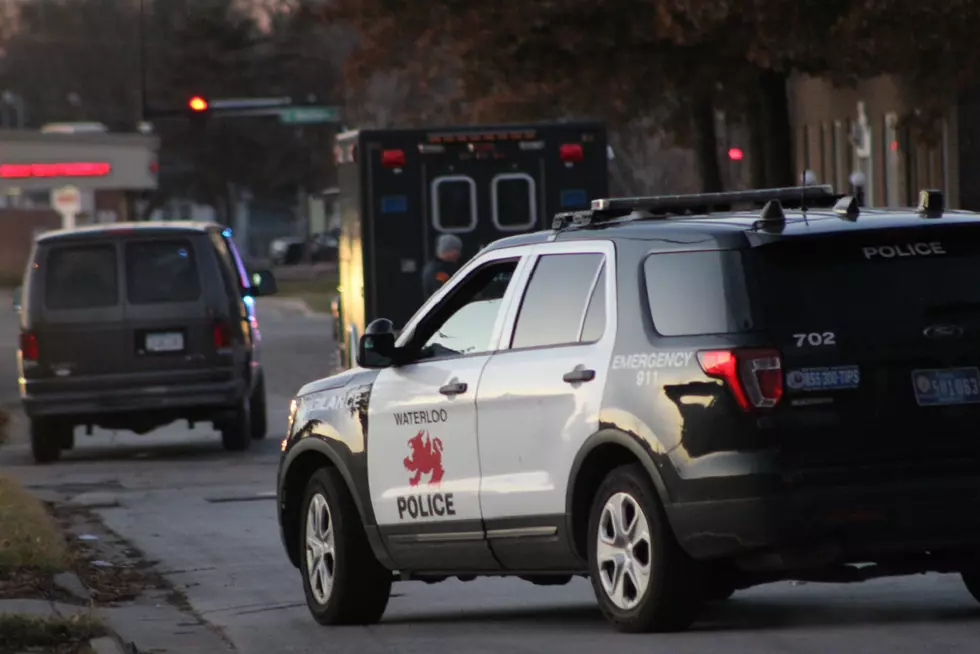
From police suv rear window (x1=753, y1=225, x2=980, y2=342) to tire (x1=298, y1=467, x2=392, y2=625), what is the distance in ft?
Result: 8.66

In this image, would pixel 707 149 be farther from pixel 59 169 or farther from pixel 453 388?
pixel 59 169

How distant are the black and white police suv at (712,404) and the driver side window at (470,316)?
26 mm

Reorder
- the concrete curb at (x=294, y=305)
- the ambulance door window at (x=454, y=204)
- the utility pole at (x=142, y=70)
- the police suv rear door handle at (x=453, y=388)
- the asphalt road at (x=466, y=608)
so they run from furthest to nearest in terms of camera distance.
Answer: the concrete curb at (x=294, y=305), the utility pole at (x=142, y=70), the ambulance door window at (x=454, y=204), the police suv rear door handle at (x=453, y=388), the asphalt road at (x=466, y=608)

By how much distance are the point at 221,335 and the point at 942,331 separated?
13.3 m

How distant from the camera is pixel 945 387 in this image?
888cm

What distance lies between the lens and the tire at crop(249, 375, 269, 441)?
23234 millimetres

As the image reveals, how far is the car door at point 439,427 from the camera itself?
32.8 feet

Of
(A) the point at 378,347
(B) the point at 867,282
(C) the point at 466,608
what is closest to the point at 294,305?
(C) the point at 466,608

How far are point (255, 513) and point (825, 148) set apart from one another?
1048 inches

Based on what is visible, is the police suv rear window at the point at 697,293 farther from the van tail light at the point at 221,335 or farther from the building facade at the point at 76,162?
the building facade at the point at 76,162

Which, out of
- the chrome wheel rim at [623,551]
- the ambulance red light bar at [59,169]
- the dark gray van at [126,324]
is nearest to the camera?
the chrome wheel rim at [623,551]

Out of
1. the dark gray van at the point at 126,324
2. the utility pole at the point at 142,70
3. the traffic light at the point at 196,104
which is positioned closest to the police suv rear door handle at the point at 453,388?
the dark gray van at the point at 126,324

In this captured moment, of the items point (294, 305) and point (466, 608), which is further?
point (294, 305)

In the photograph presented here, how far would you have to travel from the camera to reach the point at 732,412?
868 centimetres
